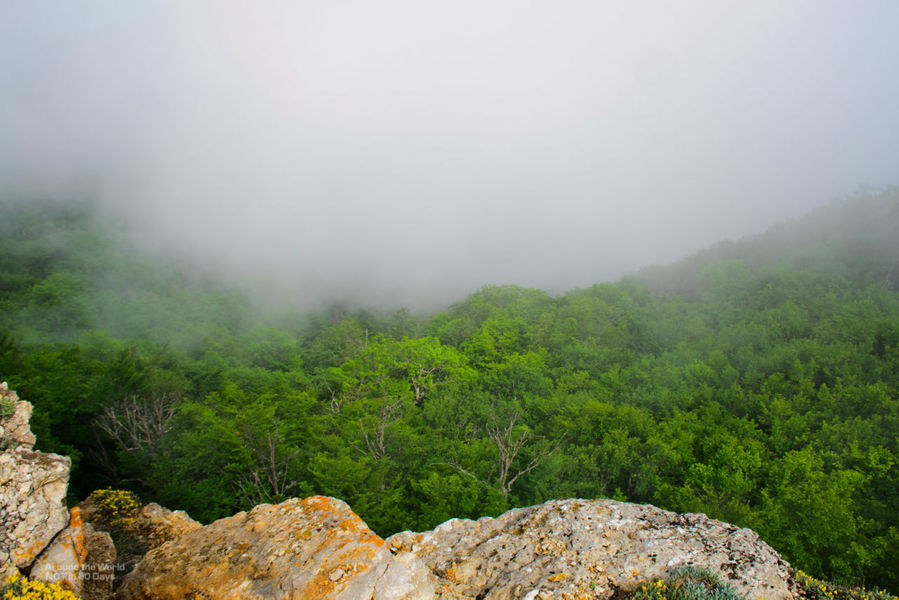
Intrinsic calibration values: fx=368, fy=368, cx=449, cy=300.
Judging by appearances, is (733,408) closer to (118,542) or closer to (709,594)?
(709,594)

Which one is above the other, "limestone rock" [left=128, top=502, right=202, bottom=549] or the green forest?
"limestone rock" [left=128, top=502, right=202, bottom=549]

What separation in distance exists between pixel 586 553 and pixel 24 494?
9461 mm

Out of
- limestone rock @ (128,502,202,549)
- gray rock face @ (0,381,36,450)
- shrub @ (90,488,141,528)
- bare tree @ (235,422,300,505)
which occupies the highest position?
gray rock face @ (0,381,36,450)

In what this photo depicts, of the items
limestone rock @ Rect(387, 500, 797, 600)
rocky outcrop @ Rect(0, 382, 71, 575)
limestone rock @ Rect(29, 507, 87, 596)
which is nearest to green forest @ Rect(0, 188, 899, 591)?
limestone rock @ Rect(29, 507, 87, 596)

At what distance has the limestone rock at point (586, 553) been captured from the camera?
5.55 metres

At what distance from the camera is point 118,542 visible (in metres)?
8.27

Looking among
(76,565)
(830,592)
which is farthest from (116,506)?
(830,592)

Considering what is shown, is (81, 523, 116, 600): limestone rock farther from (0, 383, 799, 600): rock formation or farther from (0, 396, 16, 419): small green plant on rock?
(0, 396, 16, 419): small green plant on rock

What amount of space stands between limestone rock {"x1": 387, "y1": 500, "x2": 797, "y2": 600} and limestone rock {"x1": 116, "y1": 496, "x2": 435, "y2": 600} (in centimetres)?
105

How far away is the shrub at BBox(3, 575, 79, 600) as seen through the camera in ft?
17.0

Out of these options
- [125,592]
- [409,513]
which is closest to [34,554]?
[125,592]

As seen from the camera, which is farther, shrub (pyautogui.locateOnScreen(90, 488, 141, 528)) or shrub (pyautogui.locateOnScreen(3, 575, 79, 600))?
shrub (pyautogui.locateOnScreen(90, 488, 141, 528))

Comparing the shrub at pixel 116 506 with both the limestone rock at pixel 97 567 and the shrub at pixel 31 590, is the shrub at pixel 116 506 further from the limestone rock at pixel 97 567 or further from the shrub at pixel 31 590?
the shrub at pixel 31 590

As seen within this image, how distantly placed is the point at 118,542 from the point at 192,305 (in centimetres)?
10281
